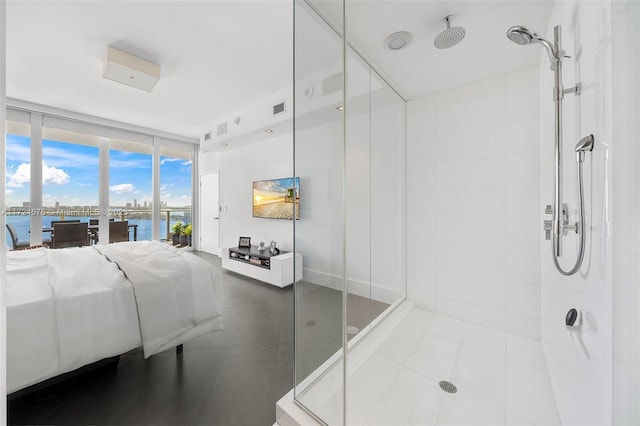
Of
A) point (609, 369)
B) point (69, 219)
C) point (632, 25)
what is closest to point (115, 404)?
point (609, 369)

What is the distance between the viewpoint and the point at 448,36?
1.66 metres

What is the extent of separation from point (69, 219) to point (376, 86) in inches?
209

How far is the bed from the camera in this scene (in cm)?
119

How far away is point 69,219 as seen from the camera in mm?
4117

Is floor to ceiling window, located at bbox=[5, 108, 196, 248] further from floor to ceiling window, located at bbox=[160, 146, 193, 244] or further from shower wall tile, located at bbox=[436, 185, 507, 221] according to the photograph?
shower wall tile, located at bbox=[436, 185, 507, 221]

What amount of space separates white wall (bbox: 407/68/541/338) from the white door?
14.0 feet

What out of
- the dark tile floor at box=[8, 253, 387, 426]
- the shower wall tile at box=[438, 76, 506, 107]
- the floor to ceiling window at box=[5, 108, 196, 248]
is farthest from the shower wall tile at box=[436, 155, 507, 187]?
the floor to ceiling window at box=[5, 108, 196, 248]

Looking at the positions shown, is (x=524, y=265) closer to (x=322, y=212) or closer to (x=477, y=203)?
(x=477, y=203)

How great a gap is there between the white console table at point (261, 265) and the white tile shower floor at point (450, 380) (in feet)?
5.20

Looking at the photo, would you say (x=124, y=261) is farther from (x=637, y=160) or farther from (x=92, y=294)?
(x=637, y=160)

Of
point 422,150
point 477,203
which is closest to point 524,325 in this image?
point 477,203

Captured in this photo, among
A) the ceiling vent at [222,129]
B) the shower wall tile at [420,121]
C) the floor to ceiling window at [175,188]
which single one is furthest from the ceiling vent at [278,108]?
the floor to ceiling window at [175,188]

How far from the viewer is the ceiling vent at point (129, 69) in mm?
2439

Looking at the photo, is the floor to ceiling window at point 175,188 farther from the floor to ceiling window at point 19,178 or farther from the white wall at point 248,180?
the floor to ceiling window at point 19,178
